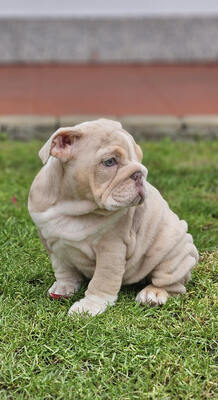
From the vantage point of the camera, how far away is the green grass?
244 cm

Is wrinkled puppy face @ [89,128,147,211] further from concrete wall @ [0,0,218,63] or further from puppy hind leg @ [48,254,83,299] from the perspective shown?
concrete wall @ [0,0,218,63]

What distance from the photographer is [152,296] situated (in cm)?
306

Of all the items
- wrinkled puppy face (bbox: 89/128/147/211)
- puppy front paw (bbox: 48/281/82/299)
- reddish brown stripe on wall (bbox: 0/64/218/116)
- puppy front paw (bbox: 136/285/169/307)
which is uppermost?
wrinkled puppy face (bbox: 89/128/147/211)

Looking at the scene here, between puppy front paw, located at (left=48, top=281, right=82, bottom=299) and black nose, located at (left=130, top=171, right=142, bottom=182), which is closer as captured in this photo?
black nose, located at (left=130, top=171, right=142, bottom=182)

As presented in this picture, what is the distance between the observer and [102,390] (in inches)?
95.5

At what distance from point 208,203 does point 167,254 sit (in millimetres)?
1764

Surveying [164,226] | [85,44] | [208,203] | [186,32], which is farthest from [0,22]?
[164,226]

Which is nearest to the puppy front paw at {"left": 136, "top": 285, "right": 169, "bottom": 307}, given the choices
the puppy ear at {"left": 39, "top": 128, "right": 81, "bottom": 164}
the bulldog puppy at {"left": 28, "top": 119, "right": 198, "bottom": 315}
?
the bulldog puppy at {"left": 28, "top": 119, "right": 198, "bottom": 315}

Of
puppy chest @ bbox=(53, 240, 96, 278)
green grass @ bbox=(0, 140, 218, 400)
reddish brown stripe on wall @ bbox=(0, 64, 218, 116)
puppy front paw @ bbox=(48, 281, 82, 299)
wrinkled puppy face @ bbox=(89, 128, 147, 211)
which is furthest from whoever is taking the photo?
reddish brown stripe on wall @ bbox=(0, 64, 218, 116)

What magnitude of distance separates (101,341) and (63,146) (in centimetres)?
93

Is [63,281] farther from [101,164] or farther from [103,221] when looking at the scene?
[101,164]

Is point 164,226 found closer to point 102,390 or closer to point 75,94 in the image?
point 102,390

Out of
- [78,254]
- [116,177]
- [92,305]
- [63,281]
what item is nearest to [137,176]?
[116,177]

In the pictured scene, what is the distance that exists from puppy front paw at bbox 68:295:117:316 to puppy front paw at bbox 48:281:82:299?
205 millimetres
